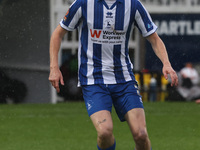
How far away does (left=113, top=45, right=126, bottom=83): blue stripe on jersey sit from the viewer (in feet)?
16.5

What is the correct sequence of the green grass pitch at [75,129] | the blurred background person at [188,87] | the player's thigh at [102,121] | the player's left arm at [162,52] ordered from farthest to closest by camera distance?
the blurred background person at [188,87] → the green grass pitch at [75,129] → the player's left arm at [162,52] → the player's thigh at [102,121]

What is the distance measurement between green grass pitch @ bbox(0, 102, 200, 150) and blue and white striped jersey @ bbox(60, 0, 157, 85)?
2.14 metres

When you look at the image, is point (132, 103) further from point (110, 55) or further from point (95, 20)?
point (95, 20)

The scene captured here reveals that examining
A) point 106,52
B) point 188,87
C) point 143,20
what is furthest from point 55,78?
point 188,87

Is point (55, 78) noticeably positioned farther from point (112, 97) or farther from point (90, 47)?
point (112, 97)

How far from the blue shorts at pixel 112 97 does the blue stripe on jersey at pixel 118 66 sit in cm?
6

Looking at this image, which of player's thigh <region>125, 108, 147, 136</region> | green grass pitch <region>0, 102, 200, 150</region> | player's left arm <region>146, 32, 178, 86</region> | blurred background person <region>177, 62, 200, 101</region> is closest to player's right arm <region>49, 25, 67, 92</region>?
player's thigh <region>125, 108, 147, 136</region>

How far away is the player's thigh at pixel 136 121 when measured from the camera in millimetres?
4797

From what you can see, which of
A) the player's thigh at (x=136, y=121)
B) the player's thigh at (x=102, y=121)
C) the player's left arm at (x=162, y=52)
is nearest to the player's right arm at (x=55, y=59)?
the player's thigh at (x=102, y=121)

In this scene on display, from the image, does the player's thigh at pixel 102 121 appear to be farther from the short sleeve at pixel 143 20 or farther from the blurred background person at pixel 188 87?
the blurred background person at pixel 188 87

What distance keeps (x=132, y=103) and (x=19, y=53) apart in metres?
11.0

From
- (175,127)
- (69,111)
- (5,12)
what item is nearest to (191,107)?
(69,111)

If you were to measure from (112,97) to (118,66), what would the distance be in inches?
11.7

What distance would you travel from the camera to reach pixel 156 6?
19.4 metres
